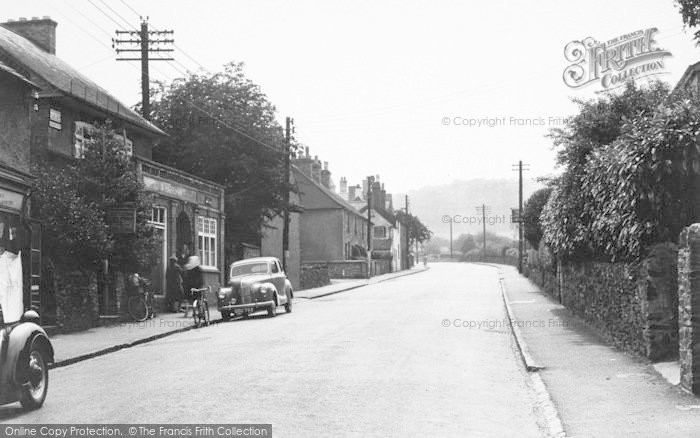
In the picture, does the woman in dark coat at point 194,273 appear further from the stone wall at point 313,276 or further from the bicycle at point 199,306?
the stone wall at point 313,276

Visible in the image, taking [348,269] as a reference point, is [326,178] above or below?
above

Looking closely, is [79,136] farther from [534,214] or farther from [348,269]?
[348,269]

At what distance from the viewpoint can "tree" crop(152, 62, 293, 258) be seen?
36500mm

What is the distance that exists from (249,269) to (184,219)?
19.0 feet

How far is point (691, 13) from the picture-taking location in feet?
47.9

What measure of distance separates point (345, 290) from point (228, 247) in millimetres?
9224

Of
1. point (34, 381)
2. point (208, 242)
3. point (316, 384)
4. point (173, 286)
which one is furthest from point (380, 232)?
point (34, 381)

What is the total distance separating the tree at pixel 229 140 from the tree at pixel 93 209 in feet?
44.1

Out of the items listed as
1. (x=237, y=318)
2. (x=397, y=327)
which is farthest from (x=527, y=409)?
(x=237, y=318)

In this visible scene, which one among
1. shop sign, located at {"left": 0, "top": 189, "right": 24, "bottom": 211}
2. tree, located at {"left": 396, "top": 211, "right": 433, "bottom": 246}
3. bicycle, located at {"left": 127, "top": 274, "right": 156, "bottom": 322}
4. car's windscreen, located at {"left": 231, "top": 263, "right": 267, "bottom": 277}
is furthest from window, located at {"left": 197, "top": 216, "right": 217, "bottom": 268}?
tree, located at {"left": 396, "top": 211, "right": 433, "bottom": 246}

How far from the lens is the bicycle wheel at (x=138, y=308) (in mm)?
22547

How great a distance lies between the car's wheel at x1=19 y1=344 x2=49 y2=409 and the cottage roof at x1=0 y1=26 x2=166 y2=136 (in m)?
15.7

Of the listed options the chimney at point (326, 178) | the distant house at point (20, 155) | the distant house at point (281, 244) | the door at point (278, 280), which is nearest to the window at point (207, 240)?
the door at point (278, 280)

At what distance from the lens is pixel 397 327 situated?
1902cm
